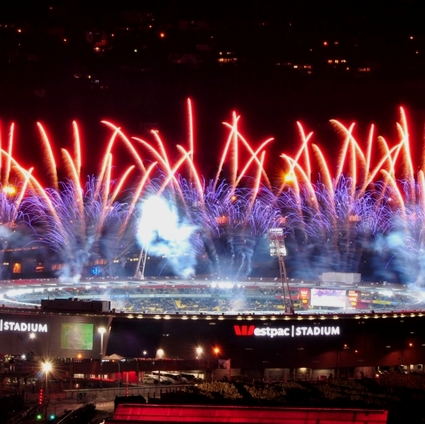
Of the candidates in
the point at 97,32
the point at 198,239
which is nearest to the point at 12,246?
the point at 198,239

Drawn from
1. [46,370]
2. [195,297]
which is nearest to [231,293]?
[195,297]

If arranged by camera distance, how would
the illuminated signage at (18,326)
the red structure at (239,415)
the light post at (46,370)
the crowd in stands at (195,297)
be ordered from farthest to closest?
the crowd in stands at (195,297) → the illuminated signage at (18,326) → the light post at (46,370) → the red structure at (239,415)

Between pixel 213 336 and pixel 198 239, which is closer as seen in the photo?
pixel 213 336

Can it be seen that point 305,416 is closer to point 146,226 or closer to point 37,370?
point 37,370

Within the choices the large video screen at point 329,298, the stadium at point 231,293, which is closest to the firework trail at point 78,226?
the stadium at point 231,293

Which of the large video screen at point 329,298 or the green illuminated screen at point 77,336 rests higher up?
the large video screen at point 329,298

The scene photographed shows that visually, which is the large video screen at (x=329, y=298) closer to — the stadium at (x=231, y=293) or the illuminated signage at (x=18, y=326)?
the stadium at (x=231, y=293)

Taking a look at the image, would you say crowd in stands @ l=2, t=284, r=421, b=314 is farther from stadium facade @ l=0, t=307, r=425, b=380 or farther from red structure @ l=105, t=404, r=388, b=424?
red structure @ l=105, t=404, r=388, b=424
